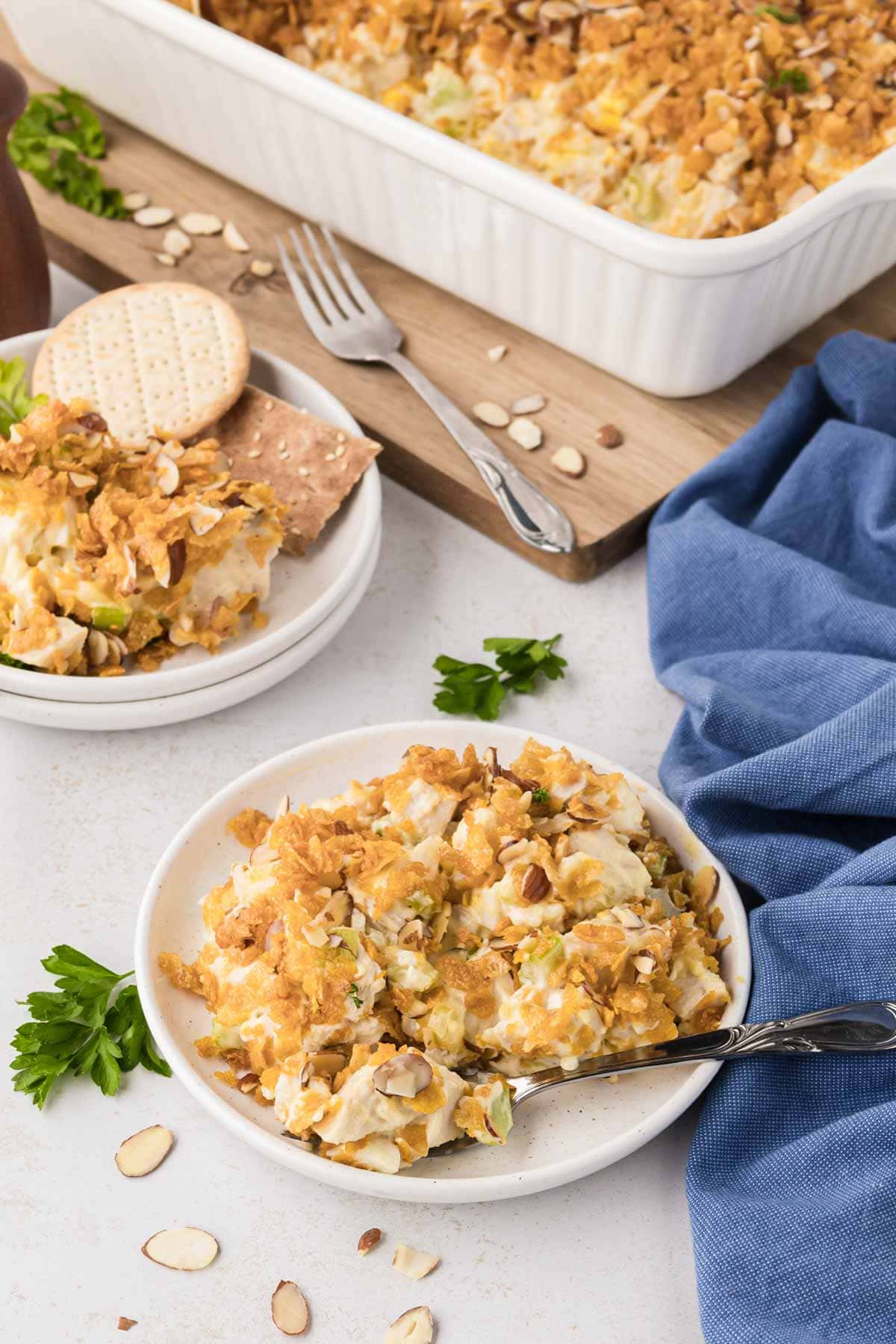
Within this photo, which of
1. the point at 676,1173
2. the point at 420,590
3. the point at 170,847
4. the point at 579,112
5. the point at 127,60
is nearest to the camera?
the point at 676,1173

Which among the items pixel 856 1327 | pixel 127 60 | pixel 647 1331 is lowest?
pixel 647 1331

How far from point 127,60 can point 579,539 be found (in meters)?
1.42

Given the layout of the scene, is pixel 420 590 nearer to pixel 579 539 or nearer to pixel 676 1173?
pixel 579 539

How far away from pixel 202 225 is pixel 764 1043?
200 cm

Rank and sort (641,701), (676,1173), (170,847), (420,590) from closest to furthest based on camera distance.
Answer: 1. (676,1173)
2. (170,847)
3. (641,701)
4. (420,590)

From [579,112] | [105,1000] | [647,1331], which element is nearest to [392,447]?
[579,112]

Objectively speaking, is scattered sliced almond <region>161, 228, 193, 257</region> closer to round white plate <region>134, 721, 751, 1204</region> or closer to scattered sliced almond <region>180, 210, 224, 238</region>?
scattered sliced almond <region>180, 210, 224, 238</region>

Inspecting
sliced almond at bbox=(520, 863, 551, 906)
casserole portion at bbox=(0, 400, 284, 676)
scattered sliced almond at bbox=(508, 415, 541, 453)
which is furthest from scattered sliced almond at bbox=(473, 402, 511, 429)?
sliced almond at bbox=(520, 863, 551, 906)

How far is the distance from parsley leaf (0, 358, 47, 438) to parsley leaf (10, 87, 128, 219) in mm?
758

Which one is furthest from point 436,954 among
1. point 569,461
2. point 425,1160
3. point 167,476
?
point 569,461

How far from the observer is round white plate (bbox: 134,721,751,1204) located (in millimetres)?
1396

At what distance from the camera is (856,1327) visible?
4.49 feet

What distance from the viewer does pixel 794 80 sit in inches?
97.5

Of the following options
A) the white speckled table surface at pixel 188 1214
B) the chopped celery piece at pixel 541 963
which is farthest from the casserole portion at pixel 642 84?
the chopped celery piece at pixel 541 963
